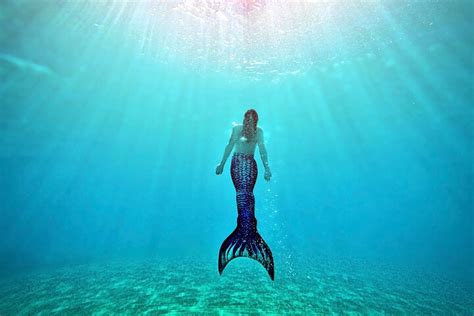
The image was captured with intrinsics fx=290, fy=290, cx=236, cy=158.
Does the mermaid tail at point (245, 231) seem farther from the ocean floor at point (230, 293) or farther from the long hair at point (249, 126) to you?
the ocean floor at point (230, 293)

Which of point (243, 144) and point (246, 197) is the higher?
point (243, 144)

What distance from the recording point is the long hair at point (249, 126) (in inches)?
210

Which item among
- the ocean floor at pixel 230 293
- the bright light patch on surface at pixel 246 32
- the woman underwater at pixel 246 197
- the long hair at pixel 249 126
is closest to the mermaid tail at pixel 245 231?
the woman underwater at pixel 246 197

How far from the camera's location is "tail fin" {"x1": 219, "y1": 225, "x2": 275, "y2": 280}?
4.69m

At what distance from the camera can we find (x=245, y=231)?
195 inches

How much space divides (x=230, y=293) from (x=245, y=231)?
922 centimetres

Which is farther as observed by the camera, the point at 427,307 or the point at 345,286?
the point at 345,286

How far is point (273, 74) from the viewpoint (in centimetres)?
2553

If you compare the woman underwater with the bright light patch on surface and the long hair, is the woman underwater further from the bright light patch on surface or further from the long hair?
the bright light patch on surface

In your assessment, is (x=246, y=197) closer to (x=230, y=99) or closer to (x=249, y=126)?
(x=249, y=126)

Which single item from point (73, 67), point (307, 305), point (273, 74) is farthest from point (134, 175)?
point (307, 305)

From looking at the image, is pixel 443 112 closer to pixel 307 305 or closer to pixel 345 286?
pixel 345 286

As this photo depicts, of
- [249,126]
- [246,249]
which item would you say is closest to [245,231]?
[246,249]

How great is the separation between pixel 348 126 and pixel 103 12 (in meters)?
34.2
